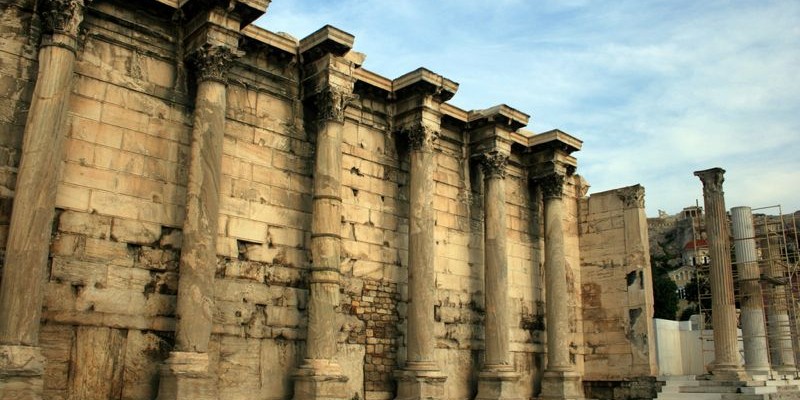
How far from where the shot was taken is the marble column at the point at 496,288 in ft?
44.8

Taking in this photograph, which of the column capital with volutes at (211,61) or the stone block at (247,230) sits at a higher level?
the column capital with volutes at (211,61)

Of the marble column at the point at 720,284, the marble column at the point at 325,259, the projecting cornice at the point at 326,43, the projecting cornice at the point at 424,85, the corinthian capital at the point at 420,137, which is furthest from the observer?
the marble column at the point at 720,284

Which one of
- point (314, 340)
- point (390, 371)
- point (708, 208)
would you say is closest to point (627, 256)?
point (708, 208)

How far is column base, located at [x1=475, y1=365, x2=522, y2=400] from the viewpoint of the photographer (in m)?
13.5

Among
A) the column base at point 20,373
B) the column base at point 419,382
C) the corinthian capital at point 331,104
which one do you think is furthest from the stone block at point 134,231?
the column base at point 419,382

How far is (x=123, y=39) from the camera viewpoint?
10180 mm

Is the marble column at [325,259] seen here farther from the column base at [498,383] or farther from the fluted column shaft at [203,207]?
the column base at [498,383]

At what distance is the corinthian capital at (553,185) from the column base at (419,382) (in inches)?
226

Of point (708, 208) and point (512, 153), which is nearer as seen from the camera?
point (512, 153)

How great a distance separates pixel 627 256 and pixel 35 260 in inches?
519

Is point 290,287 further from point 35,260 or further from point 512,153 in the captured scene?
point 512,153

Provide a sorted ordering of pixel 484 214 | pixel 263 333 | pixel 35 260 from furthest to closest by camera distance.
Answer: pixel 484 214, pixel 263 333, pixel 35 260

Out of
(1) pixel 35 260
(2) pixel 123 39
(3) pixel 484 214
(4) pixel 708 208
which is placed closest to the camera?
(1) pixel 35 260

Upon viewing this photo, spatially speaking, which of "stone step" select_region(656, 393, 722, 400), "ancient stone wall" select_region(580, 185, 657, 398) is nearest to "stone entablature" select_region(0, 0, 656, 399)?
"ancient stone wall" select_region(580, 185, 657, 398)
